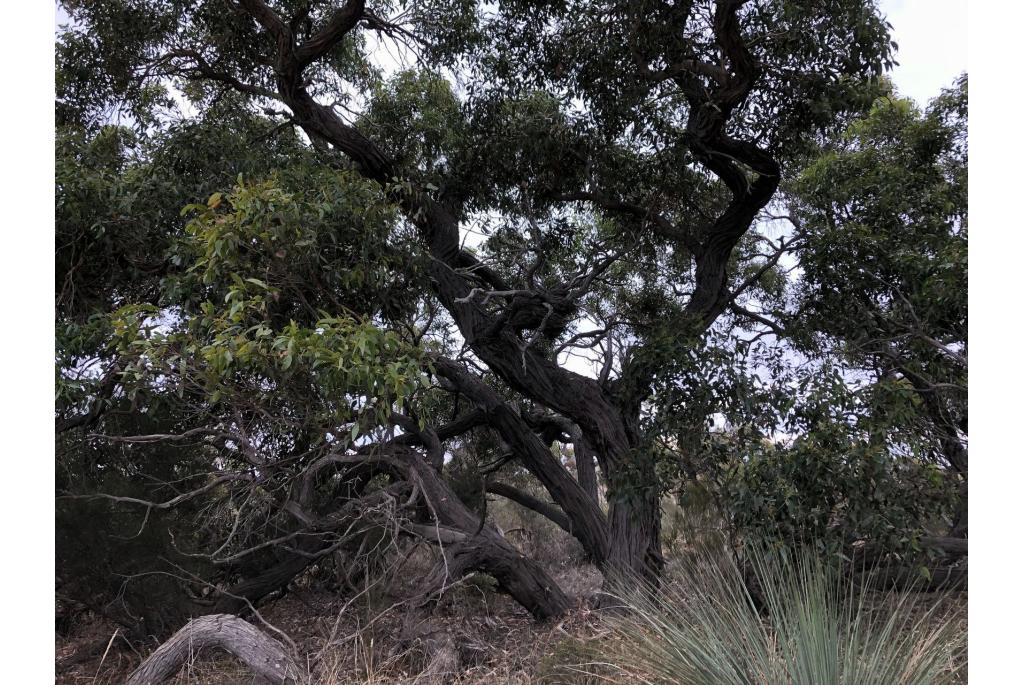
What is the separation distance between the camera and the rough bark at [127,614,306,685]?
165 inches

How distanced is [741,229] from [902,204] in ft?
4.29

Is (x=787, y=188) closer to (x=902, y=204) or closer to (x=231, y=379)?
(x=902, y=204)

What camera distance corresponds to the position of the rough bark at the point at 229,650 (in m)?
4.20

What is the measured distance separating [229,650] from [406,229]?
3015 mm

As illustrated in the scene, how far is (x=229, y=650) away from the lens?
430 centimetres

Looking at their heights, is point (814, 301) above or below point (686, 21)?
below

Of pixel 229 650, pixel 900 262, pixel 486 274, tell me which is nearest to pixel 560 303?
pixel 486 274

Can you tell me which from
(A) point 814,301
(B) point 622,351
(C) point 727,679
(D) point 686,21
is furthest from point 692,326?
(C) point 727,679

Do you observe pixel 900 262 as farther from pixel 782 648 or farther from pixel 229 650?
pixel 229 650

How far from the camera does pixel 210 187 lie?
534cm

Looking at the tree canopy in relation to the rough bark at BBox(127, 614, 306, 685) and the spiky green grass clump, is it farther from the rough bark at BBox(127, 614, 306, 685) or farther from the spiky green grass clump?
the spiky green grass clump

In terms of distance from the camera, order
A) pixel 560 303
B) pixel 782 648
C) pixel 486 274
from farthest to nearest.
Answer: pixel 486 274, pixel 560 303, pixel 782 648

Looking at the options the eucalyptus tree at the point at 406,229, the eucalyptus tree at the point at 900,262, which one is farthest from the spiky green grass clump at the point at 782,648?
the eucalyptus tree at the point at 900,262

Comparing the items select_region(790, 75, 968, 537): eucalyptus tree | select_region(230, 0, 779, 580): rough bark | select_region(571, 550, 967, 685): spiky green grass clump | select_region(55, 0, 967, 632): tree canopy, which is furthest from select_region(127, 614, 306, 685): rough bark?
select_region(790, 75, 968, 537): eucalyptus tree
